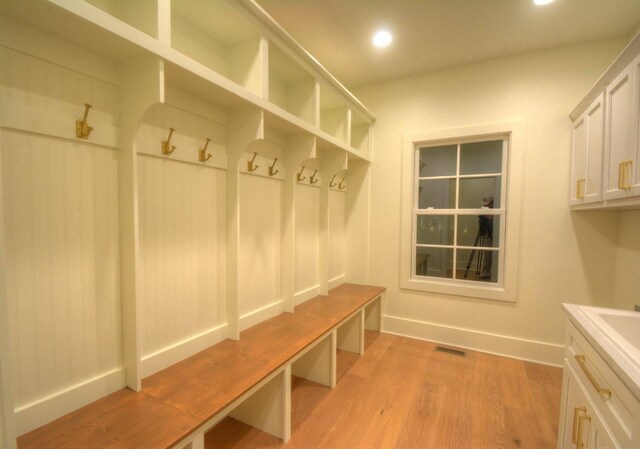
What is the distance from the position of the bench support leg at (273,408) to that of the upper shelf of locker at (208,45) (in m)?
1.57

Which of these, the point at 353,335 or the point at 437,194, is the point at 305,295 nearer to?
the point at 353,335

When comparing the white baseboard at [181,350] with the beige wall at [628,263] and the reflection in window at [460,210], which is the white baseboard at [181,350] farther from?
the beige wall at [628,263]

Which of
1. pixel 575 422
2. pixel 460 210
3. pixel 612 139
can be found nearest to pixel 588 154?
pixel 612 139

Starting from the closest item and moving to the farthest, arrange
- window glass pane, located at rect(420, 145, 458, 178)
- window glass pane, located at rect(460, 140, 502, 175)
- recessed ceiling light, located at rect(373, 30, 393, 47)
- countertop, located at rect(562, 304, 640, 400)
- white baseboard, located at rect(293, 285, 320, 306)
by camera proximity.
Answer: countertop, located at rect(562, 304, 640, 400)
recessed ceiling light, located at rect(373, 30, 393, 47)
white baseboard, located at rect(293, 285, 320, 306)
window glass pane, located at rect(460, 140, 502, 175)
window glass pane, located at rect(420, 145, 458, 178)

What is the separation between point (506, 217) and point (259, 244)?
2278 millimetres

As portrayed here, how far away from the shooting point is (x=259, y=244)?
6.84 feet

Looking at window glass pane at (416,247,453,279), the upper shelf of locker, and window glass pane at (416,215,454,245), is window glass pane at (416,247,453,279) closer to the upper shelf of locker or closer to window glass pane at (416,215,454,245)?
window glass pane at (416,215,454,245)

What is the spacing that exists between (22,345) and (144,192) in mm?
715

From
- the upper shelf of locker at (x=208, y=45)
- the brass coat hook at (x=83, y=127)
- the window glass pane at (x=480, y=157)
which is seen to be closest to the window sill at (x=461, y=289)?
the window glass pane at (x=480, y=157)

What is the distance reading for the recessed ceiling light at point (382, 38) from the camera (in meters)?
2.28

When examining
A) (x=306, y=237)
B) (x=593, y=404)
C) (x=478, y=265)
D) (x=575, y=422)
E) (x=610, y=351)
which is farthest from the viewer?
(x=478, y=265)

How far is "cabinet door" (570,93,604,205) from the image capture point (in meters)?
1.81


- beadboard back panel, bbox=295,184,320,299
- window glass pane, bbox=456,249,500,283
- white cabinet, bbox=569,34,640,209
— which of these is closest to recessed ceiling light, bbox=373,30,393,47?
beadboard back panel, bbox=295,184,320,299

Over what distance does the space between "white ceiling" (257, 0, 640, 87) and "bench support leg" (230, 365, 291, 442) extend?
7.90ft
